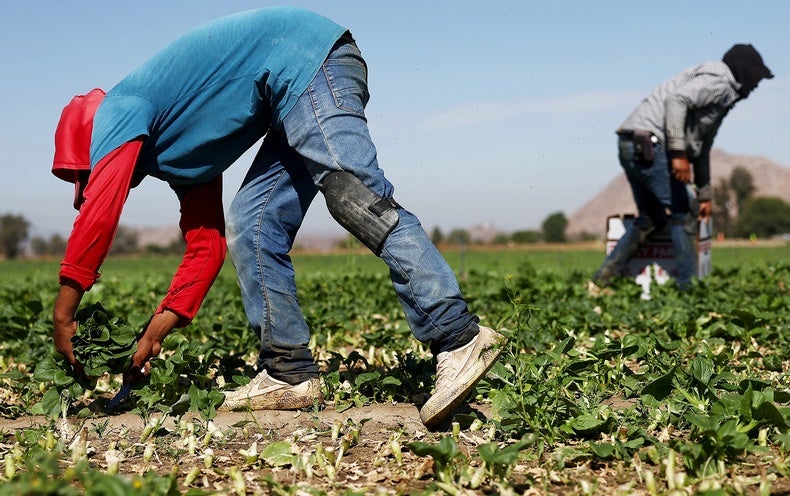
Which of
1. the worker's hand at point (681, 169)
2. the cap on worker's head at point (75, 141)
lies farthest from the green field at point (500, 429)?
the worker's hand at point (681, 169)

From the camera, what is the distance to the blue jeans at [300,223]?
2.94 m

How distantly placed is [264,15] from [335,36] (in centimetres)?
27

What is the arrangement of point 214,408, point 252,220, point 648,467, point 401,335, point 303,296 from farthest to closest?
point 303,296 < point 401,335 < point 252,220 < point 214,408 < point 648,467

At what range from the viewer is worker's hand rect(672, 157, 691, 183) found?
711 centimetres

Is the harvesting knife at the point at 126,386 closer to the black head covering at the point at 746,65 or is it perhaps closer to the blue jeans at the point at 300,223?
the blue jeans at the point at 300,223

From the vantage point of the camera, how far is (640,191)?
25.1 feet

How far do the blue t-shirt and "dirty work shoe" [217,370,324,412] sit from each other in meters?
0.96

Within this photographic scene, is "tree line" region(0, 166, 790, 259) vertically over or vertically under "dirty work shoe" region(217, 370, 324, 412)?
under

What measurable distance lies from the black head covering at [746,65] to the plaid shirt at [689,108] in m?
0.05

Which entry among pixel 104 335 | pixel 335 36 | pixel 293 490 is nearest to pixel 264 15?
pixel 335 36

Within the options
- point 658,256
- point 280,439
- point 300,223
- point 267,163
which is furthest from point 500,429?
point 658,256

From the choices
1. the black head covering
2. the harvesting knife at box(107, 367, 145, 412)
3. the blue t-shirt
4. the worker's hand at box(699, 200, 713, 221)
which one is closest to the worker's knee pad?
the blue t-shirt

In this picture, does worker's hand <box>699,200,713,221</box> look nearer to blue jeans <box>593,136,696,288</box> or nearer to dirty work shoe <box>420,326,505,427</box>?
blue jeans <box>593,136,696,288</box>

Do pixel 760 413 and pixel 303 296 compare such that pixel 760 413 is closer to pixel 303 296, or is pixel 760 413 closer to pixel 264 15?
pixel 264 15
